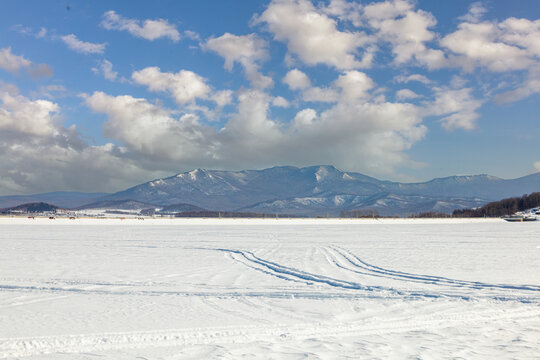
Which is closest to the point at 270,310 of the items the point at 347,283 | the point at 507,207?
the point at 347,283

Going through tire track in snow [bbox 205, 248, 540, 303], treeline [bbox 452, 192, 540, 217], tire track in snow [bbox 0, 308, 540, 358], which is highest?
treeline [bbox 452, 192, 540, 217]

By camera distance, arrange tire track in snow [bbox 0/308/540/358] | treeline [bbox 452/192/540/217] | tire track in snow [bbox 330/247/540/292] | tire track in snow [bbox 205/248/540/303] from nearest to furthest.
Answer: tire track in snow [bbox 0/308/540/358]
tire track in snow [bbox 205/248/540/303]
tire track in snow [bbox 330/247/540/292]
treeline [bbox 452/192/540/217]

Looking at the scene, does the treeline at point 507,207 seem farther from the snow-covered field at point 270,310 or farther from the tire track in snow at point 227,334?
the tire track in snow at point 227,334

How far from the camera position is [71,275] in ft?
47.1

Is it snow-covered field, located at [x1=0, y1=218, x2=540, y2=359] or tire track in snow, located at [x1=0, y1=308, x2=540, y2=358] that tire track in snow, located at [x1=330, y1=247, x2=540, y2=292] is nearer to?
snow-covered field, located at [x1=0, y1=218, x2=540, y2=359]

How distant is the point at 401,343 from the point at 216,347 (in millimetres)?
3309

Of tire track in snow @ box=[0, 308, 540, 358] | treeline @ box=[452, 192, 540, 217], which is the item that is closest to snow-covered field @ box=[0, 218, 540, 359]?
tire track in snow @ box=[0, 308, 540, 358]

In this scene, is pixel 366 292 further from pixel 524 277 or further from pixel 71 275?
pixel 71 275

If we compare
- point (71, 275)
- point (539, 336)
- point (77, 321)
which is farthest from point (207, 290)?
point (539, 336)

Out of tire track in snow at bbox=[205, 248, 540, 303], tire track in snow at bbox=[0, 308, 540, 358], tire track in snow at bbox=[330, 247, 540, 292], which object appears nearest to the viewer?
tire track in snow at bbox=[0, 308, 540, 358]

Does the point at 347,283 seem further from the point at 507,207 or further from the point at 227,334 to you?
the point at 507,207

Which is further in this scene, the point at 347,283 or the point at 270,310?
the point at 347,283

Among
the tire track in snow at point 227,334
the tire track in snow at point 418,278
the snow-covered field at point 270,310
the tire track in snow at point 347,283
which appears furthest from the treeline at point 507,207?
the tire track in snow at point 227,334

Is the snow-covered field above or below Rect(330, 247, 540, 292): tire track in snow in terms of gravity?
below
